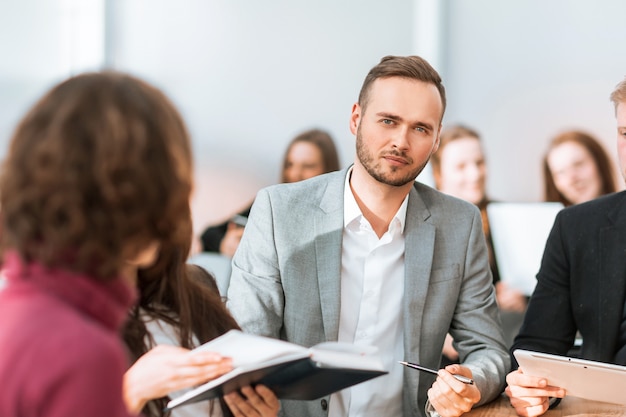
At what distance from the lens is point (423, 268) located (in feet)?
7.59

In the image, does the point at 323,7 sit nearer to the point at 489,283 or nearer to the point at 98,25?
the point at 98,25

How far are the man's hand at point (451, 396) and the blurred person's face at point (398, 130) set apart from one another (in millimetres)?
574

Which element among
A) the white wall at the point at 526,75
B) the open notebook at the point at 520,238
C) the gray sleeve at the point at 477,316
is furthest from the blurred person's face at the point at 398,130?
the white wall at the point at 526,75

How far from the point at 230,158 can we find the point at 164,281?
11.0 ft

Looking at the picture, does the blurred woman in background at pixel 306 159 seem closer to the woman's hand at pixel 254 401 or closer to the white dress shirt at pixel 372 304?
the white dress shirt at pixel 372 304

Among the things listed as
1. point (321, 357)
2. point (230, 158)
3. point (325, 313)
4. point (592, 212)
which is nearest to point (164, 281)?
point (321, 357)

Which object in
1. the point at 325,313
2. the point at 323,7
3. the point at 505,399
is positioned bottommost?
the point at 505,399

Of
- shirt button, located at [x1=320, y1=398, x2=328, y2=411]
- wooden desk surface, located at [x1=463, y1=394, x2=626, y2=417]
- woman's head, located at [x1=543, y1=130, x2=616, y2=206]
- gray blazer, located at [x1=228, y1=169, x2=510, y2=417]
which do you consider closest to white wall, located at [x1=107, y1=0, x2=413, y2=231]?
woman's head, located at [x1=543, y1=130, x2=616, y2=206]

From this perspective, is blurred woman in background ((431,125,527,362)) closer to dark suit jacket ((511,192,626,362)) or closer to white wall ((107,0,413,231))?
white wall ((107,0,413,231))

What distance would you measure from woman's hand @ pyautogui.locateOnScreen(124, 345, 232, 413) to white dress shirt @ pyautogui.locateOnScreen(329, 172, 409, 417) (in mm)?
920

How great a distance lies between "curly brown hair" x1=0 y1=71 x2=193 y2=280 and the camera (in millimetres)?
919

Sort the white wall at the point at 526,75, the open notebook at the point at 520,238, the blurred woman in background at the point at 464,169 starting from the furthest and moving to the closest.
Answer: the white wall at the point at 526,75 → the blurred woman in background at the point at 464,169 → the open notebook at the point at 520,238

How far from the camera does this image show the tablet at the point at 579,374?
1.77m

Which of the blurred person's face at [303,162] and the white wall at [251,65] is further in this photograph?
the white wall at [251,65]
